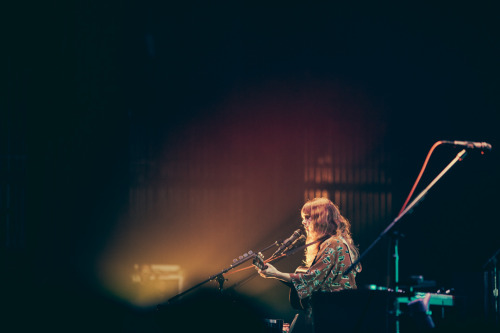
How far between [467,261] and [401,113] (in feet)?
6.69

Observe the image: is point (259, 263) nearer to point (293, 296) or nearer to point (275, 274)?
point (275, 274)

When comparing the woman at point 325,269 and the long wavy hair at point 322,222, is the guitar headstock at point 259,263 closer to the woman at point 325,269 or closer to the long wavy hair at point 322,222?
the woman at point 325,269

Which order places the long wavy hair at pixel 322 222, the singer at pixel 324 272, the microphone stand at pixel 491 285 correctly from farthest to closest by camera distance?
the microphone stand at pixel 491 285
the long wavy hair at pixel 322 222
the singer at pixel 324 272

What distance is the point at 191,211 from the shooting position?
627 centimetres

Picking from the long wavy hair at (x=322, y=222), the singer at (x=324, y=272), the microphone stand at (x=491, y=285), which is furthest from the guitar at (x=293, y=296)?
the microphone stand at (x=491, y=285)

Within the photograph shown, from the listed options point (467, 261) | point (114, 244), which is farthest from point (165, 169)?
point (467, 261)

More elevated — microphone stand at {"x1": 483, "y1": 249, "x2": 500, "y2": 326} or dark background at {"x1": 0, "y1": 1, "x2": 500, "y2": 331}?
dark background at {"x1": 0, "y1": 1, "x2": 500, "y2": 331}

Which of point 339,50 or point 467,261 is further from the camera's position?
point 339,50

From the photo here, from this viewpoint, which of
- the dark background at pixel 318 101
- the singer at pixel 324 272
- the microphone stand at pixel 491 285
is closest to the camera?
the singer at pixel 324 272

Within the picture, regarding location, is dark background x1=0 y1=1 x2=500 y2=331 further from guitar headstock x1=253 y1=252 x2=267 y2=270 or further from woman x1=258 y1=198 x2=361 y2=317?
guitar headstock x1=253 y1=252 x2=267 y2=270

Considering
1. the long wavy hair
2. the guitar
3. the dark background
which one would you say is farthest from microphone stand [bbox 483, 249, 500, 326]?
the guitar

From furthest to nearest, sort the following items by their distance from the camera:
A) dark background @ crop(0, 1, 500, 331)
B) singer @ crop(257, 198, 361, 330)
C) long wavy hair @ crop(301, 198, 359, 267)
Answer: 1. dark background @ crop(0, 1, 500, 331)
2. long wavy hair @ crop(301, 198, 359, 267)
3. singer @ crop(257, 198, 361, 330)

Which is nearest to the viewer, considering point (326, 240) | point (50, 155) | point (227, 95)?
point (326, 240)

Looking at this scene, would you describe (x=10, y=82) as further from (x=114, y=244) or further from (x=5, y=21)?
(x=114, y=244)
